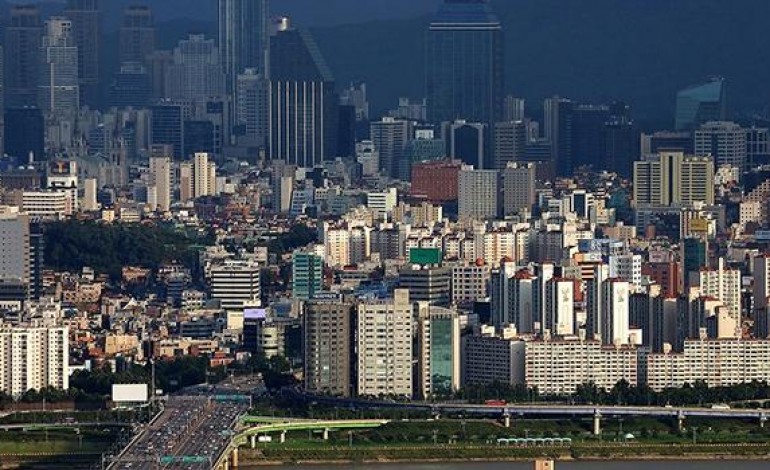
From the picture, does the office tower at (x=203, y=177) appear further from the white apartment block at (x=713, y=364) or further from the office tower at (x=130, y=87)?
the white apartment block at (x=713, y=364)

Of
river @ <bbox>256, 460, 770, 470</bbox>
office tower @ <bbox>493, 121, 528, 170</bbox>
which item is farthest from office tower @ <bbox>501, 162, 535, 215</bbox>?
river @ <bbox>256, 460, 770, 470</bbox>

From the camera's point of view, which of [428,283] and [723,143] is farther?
[723,143]

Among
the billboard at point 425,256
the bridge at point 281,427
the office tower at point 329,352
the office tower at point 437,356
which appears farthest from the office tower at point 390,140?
the bridge at point 281,427

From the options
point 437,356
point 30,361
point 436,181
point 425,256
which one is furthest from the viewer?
point 436,181

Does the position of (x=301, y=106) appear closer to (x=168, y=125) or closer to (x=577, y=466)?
(x=168, y=125)

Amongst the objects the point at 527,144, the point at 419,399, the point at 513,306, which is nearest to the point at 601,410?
the point at 419,399

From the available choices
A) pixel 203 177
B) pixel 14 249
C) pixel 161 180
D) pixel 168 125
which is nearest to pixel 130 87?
pixel 168 125

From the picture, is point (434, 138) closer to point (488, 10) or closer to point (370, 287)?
point (488, 10)
